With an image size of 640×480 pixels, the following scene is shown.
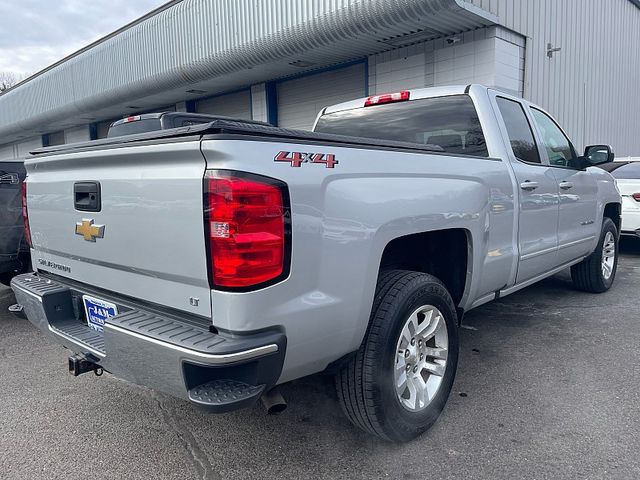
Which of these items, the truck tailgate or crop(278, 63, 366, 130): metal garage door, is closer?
the truck tailgate

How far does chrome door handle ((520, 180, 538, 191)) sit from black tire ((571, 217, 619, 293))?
202cm

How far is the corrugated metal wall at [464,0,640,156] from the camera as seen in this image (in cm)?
1015

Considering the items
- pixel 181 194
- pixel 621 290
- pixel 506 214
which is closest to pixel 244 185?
pixel 181 194

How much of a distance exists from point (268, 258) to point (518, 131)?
279cm

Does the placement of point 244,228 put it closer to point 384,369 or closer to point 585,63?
point 384,369

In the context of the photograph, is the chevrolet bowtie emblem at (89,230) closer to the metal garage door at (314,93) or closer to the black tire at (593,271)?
the black tire at (593,271)

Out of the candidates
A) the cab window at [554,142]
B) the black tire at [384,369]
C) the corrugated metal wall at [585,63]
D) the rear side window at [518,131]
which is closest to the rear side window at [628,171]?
the corrugated metal wall at [585,63]

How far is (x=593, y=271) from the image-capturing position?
5.21 metres

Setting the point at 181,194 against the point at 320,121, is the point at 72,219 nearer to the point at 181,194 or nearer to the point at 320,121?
the point at 181,194

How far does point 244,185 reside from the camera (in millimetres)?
1777

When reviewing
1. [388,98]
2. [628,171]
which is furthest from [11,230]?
[628,171]

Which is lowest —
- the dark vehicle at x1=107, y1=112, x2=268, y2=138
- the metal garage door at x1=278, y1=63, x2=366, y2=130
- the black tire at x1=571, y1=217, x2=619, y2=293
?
the black tire at x1=571, y1=217, x2=619, y2=293

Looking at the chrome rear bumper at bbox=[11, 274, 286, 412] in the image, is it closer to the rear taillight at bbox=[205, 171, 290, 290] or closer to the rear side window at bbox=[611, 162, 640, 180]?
the rear taillight at bbox=[205, 171, 290, 290]

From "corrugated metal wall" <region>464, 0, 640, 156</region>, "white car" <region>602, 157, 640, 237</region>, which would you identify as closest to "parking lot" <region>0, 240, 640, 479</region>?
"white car" <region>602, 157, 640, 237</region>
